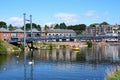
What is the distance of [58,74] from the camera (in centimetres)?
5181

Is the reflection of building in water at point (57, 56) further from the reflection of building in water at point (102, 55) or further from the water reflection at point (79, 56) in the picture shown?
the reflection of building in water at point (102, 55)

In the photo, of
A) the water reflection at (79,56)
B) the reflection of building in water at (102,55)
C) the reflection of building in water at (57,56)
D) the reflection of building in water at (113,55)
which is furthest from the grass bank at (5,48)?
the reflection of building in water at (113,55)

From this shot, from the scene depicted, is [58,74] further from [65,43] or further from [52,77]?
[65,43]

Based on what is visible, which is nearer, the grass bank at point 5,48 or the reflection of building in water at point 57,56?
the reflection of building in water at point 57,56

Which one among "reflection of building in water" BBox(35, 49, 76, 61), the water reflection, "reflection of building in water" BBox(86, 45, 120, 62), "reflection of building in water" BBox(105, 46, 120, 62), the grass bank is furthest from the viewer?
the grass bank

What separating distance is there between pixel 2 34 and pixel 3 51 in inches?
1626

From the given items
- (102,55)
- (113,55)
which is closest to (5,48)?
(102,55)

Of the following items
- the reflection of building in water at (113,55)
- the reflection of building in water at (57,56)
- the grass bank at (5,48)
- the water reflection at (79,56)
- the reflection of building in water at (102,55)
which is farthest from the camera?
the grass bank at (5,48)

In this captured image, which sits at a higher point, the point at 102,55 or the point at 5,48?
the point at 5,48

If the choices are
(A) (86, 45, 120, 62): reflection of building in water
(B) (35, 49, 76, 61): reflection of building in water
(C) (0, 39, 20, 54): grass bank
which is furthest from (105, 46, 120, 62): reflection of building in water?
(C) (0, 39, 20, 54): grass bank

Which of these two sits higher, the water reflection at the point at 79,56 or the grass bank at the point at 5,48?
the grass bank at the point at 5,48

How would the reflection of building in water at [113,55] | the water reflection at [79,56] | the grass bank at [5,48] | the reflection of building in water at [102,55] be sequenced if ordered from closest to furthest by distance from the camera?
1. the reflection of building in water at [113,55]
2. the water reflection at [79,56]
3. the reflection of building in water at [102,55]
4. the grass bank at [5,48]

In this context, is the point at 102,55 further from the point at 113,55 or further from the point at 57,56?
the point at 57,56

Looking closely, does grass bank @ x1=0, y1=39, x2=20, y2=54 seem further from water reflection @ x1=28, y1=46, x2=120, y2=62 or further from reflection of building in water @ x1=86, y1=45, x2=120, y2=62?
reflection of building in water @ x1=86, y1=45, x2=120, y2=62
